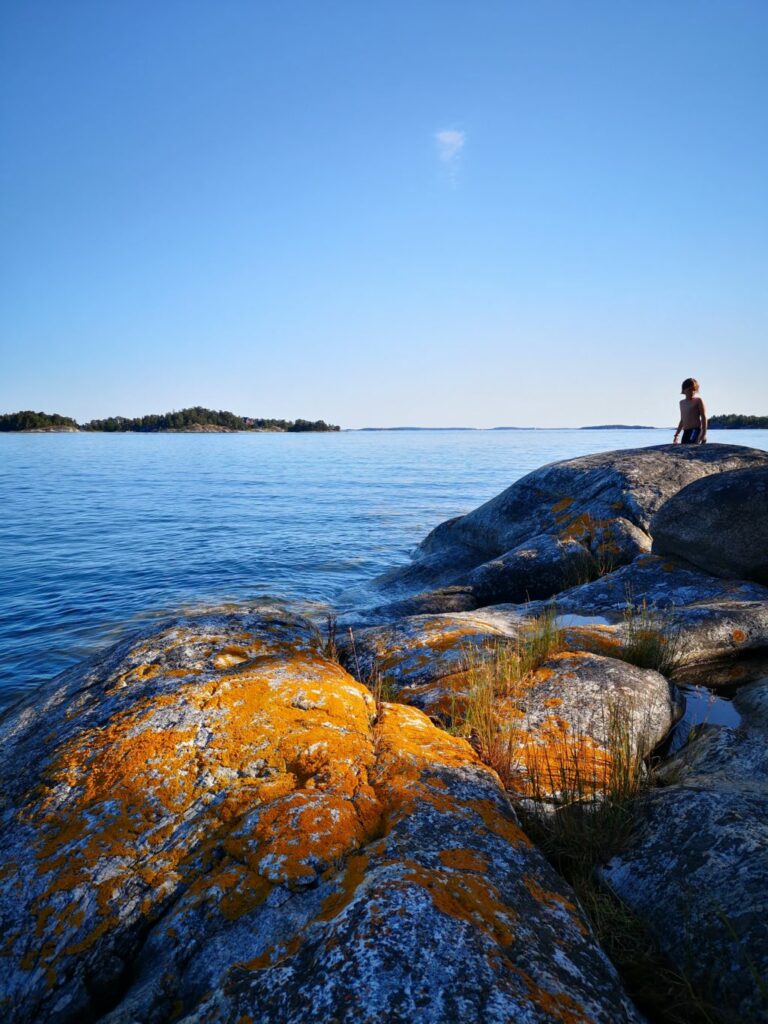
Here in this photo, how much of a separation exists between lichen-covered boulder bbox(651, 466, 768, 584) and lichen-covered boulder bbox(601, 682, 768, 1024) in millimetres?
4832

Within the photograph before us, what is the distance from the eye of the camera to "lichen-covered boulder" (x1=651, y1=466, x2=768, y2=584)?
725 cm

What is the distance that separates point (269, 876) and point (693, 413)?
1441 cm

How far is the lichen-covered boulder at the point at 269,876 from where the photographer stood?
5.36 ft

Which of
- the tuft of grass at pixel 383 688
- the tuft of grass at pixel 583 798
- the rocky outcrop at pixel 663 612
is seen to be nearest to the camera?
the tuft of grass at pixel 583 798

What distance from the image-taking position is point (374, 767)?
9.52 ft

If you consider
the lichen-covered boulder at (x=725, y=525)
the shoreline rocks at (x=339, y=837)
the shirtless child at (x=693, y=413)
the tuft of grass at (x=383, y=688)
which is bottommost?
the tuft of grass at (x=383, y=688)

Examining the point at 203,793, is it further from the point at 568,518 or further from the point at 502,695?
the point at 568,518

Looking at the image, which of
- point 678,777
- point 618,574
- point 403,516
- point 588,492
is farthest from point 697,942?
point 403,516

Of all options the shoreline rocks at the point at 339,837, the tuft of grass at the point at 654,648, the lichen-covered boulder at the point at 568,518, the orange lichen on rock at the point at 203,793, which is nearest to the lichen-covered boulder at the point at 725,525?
the lichen-covered boulder at the point at 568,518

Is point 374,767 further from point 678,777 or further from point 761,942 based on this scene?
point 678,777

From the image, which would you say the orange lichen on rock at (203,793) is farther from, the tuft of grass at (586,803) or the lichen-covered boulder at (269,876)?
the tuft of grass at (586,803)

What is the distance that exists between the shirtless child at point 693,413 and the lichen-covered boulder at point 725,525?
5692 mm

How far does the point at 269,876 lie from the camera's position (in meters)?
2.15

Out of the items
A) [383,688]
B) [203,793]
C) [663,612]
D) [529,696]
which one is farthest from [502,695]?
[663,612]
